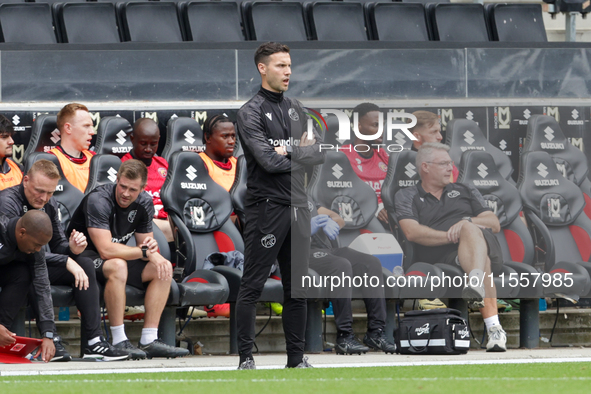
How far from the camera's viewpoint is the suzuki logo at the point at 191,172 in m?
6.29

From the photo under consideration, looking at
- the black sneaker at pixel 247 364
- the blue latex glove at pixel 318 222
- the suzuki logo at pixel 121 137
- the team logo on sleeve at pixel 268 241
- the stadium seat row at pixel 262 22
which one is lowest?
the black sneaker at pixel 247 364

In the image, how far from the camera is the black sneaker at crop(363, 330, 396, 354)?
5695mm

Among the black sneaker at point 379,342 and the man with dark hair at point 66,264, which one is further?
the black sneaker at point 379,342

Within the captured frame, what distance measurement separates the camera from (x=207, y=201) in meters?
6.32

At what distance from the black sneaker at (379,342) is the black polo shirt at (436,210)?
1.74ft

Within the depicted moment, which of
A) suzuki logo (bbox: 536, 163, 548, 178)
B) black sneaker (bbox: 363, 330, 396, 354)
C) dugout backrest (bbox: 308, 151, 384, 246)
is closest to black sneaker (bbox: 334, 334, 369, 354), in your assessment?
black sneaker (bbox: 363, 330, 396, 354)

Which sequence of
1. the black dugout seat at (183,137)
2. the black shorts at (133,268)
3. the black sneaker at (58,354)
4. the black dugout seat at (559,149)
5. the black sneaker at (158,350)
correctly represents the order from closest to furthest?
the black sneaker at (58,354)
the black sneaker at (158,350)
the black shorts at (133,268)
the black dugout seat at (559,149)
the black dugout seat at (183,137)

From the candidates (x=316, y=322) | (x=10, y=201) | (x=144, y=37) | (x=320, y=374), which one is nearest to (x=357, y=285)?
(x=316, y=322)

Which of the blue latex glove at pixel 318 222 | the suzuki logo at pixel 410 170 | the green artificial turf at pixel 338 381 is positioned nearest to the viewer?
the green artificial turf at pixel 338 381

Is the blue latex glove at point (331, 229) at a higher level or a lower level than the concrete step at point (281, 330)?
higher

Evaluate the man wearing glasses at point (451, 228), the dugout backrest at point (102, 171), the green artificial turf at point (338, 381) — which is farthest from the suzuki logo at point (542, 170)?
the dugout backrest at point (102, 171)

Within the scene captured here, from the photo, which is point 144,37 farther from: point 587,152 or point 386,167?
point 587,152

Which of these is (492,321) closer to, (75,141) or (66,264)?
(66,264)

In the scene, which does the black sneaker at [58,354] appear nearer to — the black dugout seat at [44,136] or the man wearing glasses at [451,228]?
the black dugout seat at [44,136]
